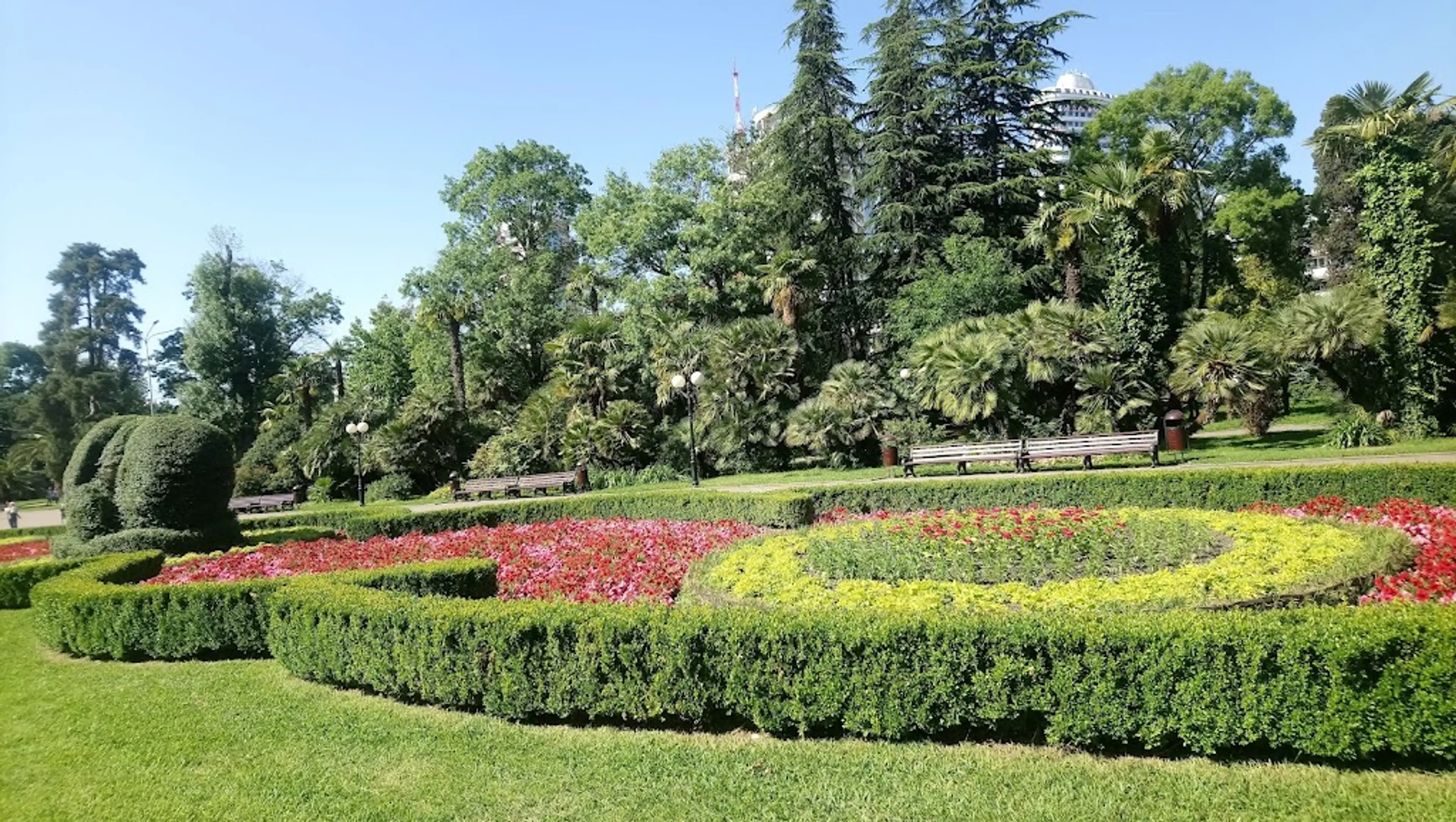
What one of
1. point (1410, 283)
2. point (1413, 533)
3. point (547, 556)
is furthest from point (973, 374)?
point (547, 556)

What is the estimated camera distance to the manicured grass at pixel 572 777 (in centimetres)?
368

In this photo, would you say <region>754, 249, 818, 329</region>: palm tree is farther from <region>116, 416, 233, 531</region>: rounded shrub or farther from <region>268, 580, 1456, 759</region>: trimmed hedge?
<region>268, 580, 1456, 759</region>: trimmed hedge

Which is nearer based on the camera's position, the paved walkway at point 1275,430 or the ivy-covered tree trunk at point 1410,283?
the ivy-covered tree trunk at point 1410,283

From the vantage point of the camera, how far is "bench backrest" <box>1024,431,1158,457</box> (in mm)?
14844

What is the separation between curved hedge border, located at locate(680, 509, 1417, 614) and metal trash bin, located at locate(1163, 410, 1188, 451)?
12902 millimetres

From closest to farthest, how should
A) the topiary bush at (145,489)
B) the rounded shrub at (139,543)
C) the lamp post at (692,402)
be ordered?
the rounded shrub at (139,543) < the topiary bush at (145,489) < the lamp post at (692,402)

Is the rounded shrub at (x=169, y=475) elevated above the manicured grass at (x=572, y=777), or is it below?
above

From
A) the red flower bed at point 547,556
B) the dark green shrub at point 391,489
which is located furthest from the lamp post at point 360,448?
the red flower bed at point 547,556

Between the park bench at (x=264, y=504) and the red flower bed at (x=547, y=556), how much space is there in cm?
1713

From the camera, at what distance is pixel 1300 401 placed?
3822 cm

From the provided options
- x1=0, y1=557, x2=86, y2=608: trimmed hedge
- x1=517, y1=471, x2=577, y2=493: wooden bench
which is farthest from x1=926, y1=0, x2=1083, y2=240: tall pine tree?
x1=0, y1=557, x2=86, y2=608: trimmed hedge

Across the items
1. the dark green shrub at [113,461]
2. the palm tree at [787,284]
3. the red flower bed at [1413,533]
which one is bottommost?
the red flower bed at [1413,533]

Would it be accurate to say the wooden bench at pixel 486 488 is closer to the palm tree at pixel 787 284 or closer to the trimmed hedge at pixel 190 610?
the palm tree at pixel 787 284

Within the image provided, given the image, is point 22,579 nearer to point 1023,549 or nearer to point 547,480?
point 547,480
